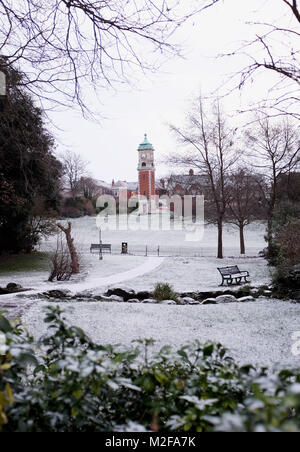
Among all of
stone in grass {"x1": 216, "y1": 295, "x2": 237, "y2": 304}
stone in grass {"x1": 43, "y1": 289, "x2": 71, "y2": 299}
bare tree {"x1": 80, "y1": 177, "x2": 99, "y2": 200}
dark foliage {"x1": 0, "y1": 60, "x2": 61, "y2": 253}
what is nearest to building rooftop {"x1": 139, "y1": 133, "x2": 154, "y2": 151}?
bare tree {"x1": 80, "y1": 177, "x2": 99, "y2": 200}

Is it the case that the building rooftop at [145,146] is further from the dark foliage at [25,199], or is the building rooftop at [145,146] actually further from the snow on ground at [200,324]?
the snow on ground at [200,324]

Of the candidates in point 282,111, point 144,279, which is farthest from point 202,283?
point 282,111

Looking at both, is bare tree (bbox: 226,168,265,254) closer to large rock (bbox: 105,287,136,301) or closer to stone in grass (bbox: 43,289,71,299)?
large rock (bbox: 105,287,136,301)

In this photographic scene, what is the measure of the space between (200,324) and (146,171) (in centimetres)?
4880

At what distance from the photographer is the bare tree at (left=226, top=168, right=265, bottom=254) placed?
86.2 feet

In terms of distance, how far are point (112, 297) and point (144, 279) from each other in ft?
15.2

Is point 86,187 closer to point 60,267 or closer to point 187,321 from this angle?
point 60,267

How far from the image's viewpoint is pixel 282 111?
4844 millimetres

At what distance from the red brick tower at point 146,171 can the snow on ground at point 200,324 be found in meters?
45.2

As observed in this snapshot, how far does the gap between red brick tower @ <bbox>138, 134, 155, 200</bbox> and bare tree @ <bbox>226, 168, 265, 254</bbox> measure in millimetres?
26571

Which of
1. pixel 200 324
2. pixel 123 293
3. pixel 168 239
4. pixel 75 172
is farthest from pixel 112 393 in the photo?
pixel 75 172

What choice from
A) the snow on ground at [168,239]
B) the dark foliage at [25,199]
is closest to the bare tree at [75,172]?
the snow on ground at [168,239]

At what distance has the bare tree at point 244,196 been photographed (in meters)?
26.3

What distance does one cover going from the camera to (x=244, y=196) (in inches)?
1081
